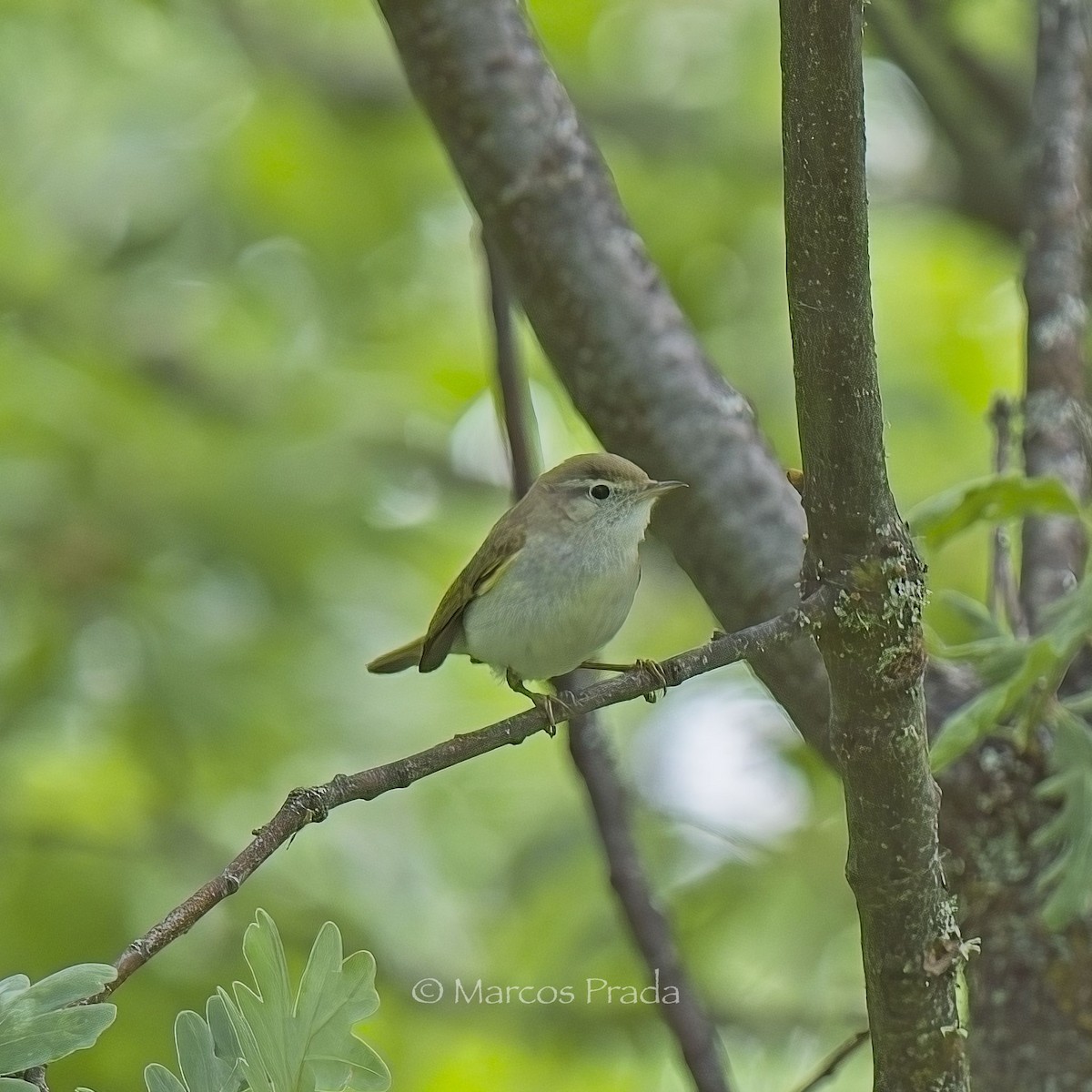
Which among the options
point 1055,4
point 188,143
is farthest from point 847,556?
point 188,143

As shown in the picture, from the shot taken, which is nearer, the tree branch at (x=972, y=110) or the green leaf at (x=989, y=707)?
the green leaf at (x=989, y=707)

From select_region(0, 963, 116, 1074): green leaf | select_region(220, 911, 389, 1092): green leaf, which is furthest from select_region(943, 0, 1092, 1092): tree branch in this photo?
select_region(0, 963, 116, 1074): green leaf

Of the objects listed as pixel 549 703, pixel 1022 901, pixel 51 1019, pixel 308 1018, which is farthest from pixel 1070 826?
pixel 51 1019

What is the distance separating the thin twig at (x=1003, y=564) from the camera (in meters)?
2.76

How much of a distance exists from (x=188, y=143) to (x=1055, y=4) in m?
3.09

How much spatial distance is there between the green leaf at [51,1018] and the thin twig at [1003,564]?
6.41 ft

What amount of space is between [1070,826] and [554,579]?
104cm

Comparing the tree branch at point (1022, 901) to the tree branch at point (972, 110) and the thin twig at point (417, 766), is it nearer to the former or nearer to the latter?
the thin twig at point (417, 766)

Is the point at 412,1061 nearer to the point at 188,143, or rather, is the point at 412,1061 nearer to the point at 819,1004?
the point at 819,1004

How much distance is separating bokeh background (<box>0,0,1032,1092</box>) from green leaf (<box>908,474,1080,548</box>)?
1.63 metres

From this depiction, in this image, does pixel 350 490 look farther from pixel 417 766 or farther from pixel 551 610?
pixel 417 766

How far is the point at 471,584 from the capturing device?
282 cm

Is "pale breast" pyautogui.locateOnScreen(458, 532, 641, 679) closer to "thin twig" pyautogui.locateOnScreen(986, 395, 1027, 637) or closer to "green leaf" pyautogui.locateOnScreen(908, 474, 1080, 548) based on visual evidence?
"green leaf" pyautogui.locateOnScreen(908, 474, 1080, 548)

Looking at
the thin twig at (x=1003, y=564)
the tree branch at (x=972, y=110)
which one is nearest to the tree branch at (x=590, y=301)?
the thin twig at (x=1003, y=564)
